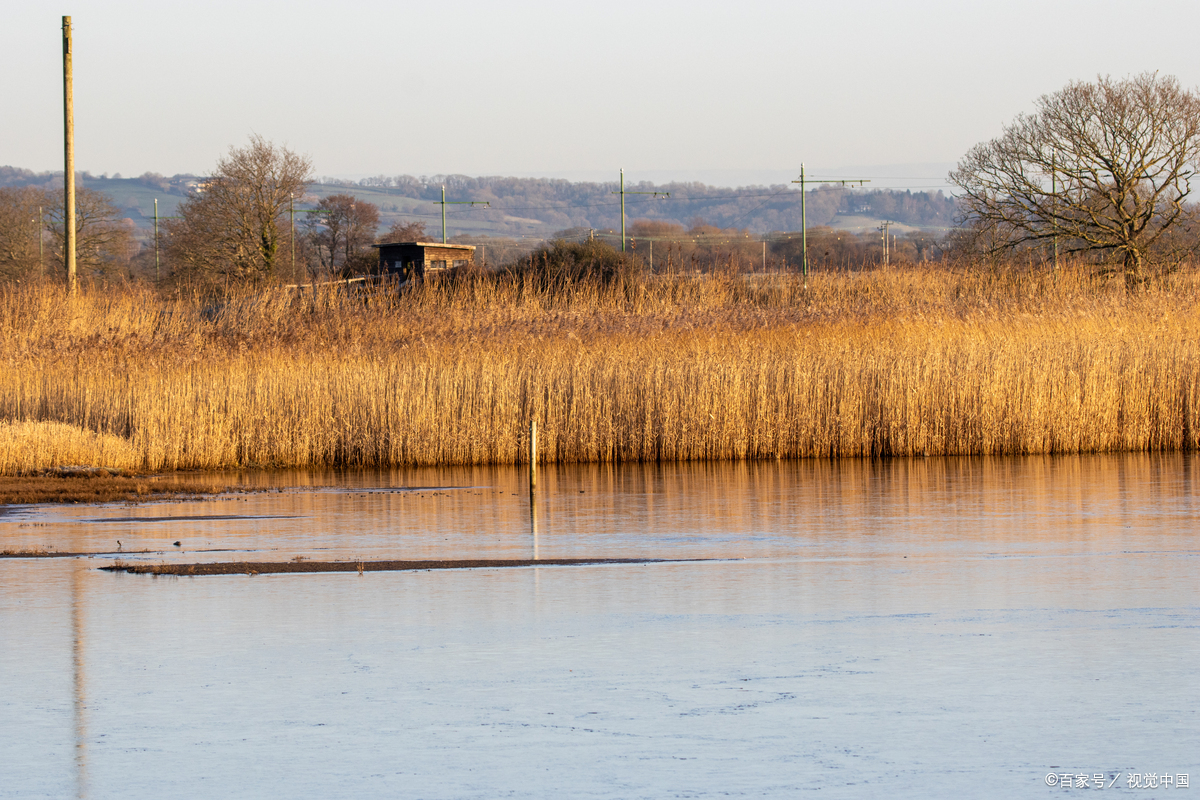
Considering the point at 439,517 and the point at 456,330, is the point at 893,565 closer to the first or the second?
the point at 439,517

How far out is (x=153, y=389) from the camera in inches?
672

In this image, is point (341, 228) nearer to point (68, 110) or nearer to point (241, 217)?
point (241, 217)

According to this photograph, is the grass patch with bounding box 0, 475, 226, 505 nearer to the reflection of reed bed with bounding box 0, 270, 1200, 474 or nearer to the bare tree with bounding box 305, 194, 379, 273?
the reflection of reed bed with bounding box 0, 270, 1200, 474

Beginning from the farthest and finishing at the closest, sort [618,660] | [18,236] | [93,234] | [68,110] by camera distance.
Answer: [93,234] → [18,236] → [68,110] → [618,660]

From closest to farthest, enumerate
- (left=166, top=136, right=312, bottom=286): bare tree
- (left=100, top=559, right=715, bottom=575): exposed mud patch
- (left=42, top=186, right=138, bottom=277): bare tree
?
(left=100, top=559, right=715, bottom=575): exposed mud patch
(left=166, top=136, right=312, bottom=286): bare tree
(left=42, top=186, right=138, bottom=277): bare tree

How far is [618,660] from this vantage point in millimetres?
6281

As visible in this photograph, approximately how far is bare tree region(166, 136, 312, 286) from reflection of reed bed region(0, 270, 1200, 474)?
3182cm

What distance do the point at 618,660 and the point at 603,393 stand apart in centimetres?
1100

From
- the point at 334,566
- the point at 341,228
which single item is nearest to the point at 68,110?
the point at 334,566

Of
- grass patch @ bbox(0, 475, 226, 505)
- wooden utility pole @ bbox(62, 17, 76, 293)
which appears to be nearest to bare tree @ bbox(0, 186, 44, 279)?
wooden utility pole @ bbox(62, 17, 76, 293)

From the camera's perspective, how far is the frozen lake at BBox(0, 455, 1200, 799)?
4711 millimetres

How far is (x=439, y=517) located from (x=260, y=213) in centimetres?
4246

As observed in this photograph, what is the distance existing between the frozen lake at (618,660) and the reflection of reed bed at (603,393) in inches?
217

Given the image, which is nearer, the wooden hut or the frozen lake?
the frozen lake
